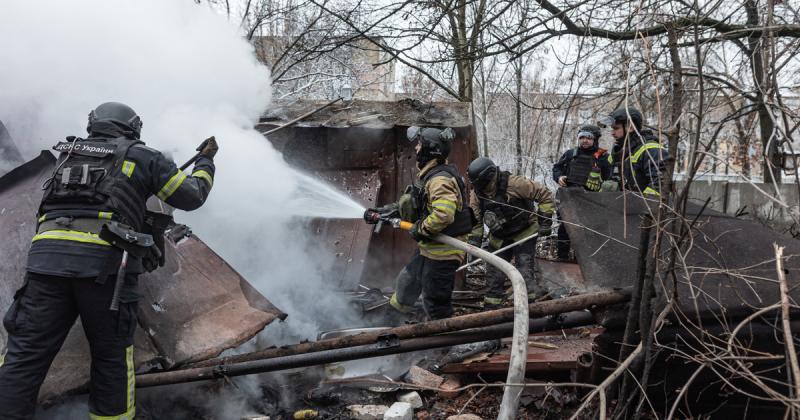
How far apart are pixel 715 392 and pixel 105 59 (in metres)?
4.94

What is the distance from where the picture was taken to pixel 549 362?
11.2 feet

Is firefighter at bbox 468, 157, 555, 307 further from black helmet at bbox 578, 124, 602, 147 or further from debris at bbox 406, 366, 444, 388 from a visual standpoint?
debris at bbox 406, 366, 444, 388

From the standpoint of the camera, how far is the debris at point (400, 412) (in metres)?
3.15

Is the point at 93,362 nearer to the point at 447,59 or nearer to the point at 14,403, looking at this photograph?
the point at 14,403

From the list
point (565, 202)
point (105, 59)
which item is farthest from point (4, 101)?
point (565, 202)

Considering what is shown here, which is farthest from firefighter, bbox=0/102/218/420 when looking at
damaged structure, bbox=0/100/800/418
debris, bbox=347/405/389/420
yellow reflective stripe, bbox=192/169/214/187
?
debris, bbox=347/405/389/420

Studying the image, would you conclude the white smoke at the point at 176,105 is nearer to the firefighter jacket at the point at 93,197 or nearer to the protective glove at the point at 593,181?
the firefighter jacket at the point at 93,197

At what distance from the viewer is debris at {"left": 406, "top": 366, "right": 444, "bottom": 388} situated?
367 cm

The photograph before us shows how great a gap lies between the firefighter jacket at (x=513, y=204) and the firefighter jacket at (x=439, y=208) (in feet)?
3.12

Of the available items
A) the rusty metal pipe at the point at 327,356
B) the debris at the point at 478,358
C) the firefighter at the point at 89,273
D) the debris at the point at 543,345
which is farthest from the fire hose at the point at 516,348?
the firefighter at the point at 89,273

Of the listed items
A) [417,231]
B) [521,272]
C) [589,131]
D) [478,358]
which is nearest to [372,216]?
[417,231]

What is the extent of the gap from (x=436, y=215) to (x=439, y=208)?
0.18 ft

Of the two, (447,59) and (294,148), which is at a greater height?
(447,59)

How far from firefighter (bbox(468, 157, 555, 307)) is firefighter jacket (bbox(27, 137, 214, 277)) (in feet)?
9.30
